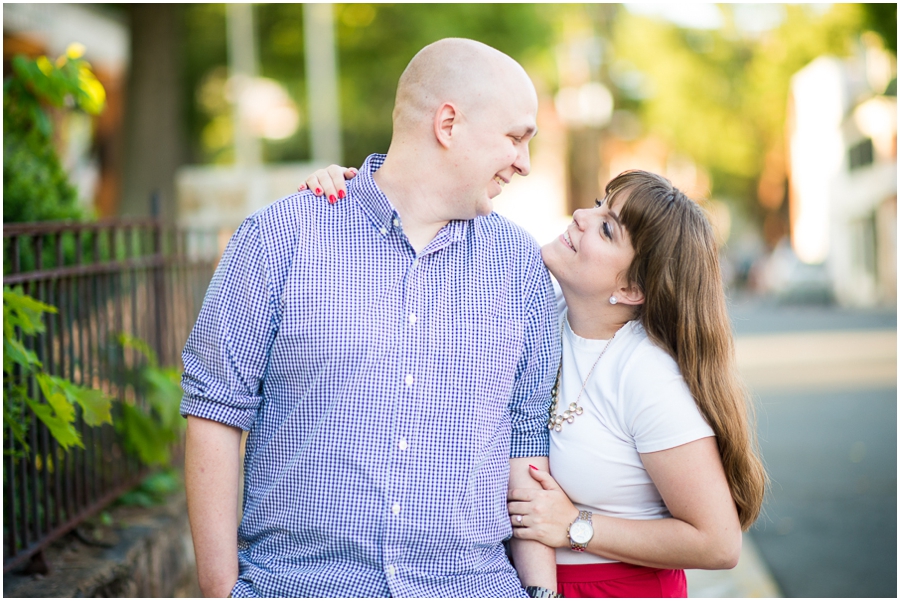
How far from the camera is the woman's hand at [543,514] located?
8.71 feet

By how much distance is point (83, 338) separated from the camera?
174 inches

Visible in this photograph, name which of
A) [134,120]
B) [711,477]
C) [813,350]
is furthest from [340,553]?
[813,350]

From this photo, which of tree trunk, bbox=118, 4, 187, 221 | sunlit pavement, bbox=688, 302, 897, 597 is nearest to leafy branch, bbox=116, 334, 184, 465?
sunlit pavement, bbox=688, 302, 897, 597

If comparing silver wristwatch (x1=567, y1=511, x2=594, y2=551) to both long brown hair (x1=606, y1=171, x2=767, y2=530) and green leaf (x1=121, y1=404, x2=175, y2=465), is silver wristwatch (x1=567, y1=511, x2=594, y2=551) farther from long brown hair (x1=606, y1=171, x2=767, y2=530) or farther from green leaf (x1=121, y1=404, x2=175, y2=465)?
green leaf (x1=121, y1=404, x2=175, y2=465)

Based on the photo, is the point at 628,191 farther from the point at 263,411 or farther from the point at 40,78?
the point at 40,78

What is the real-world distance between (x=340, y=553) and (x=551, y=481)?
25.3 inches

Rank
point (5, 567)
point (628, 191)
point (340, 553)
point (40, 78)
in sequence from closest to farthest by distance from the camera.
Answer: point (340, 553)
point (628, 191)
point (5, 567)
point (40, 78)

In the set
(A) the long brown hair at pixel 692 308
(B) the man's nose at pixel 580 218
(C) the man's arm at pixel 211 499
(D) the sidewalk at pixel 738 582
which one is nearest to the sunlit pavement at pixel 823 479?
(D) the sidewalk at pixel 738 582

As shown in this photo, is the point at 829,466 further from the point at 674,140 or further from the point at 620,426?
the point at 674,140

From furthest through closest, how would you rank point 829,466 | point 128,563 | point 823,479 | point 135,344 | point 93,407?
1. point 829,466
2. point 823,479
3. point 135,344
4. point 128,563
5. point 93,407

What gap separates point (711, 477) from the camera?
2.58 metres

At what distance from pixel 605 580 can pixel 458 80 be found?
1.46 meters

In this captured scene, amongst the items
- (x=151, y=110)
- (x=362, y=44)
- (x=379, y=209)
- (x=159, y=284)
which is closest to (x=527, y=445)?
(x=379, y=209)

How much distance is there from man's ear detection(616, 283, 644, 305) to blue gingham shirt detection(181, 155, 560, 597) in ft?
1.35
